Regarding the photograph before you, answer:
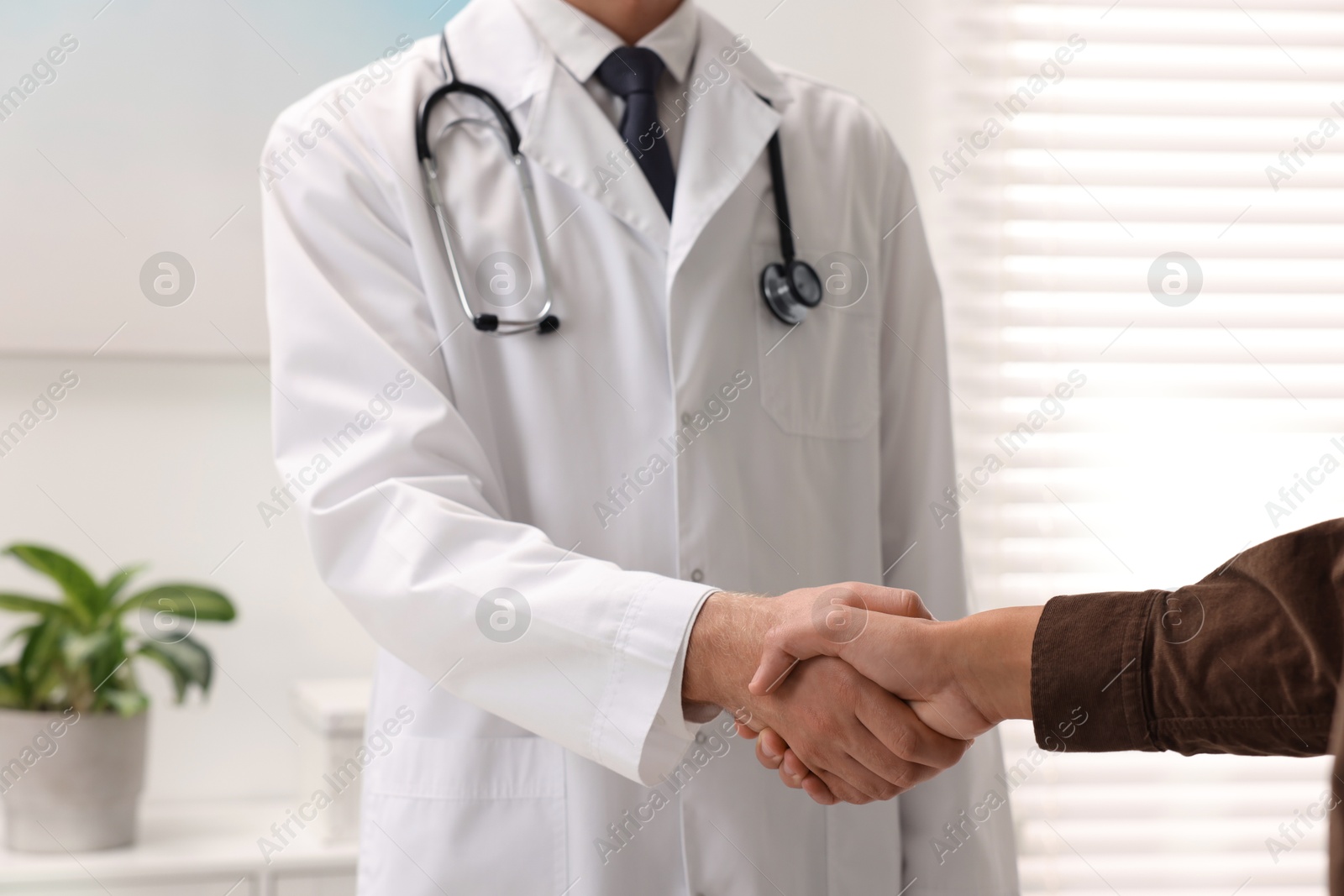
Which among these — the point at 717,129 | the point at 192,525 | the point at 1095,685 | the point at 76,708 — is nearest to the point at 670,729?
the point at 1095,685

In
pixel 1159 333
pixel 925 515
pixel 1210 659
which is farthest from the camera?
pixel 1159 333

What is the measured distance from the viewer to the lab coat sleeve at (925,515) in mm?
1084

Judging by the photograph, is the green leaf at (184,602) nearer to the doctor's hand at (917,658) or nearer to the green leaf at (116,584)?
the green leaf at (116,584)

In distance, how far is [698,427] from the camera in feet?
3.38

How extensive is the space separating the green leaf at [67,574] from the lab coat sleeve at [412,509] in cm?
73

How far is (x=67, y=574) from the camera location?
1511 mm

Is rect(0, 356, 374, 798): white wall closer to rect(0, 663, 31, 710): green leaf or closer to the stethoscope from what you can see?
rect(0, 663, 31, 710): green leaf

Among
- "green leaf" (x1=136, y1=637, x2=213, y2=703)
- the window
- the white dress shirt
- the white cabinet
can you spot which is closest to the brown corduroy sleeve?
the white dress shirt

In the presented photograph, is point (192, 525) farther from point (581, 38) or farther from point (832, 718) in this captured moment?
point (832, 718)

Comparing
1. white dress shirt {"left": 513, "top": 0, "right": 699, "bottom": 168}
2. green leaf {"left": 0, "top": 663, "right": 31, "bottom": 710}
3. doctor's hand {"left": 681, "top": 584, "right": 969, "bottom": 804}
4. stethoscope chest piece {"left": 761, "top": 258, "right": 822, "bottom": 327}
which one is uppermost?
white dress shirt {"left": 513, "top": 0, "right": 699, "bottom": 168}

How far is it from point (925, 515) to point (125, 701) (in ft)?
3.70

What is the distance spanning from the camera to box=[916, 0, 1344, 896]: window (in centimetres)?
178

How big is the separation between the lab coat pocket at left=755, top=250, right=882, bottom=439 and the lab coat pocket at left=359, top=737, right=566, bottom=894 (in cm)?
41

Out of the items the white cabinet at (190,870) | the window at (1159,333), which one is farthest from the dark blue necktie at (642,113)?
the white cabinet at (190,870)
